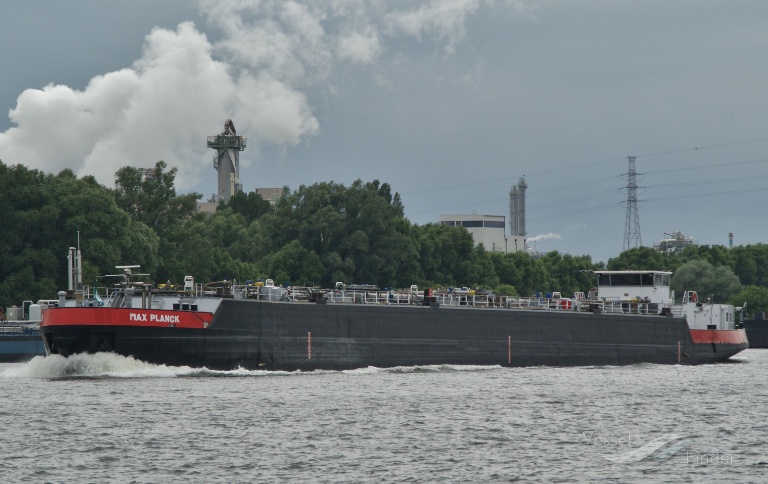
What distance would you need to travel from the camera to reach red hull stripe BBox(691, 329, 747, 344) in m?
91.9

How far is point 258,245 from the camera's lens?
440 ft

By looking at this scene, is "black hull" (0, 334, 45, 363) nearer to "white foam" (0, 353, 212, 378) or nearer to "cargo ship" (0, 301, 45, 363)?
"cargo ship" (0, 301, 45, 363)

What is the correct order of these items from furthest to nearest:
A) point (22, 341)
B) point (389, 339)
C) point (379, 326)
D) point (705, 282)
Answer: point (705, 282), point (22, 341), point (389, 339), point (379, 326)

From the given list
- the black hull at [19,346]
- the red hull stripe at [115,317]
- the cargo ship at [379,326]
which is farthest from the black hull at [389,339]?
the black hull at [19,346]

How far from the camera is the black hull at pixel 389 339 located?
60156mm

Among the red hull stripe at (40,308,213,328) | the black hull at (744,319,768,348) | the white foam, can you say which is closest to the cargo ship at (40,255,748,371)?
the red hull stripe at (40,308,213,328)

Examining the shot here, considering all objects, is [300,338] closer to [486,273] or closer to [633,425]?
[633,425]

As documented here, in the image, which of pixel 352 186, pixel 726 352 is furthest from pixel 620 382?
pixel 352 186

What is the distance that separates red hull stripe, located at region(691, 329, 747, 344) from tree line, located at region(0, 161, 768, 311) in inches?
892

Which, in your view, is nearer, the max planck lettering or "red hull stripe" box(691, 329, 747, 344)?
the max planck lettering

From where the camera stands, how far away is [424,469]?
36.2 meters

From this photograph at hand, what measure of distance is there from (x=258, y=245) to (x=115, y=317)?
75286 mm

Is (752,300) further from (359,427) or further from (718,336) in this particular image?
(359,427)

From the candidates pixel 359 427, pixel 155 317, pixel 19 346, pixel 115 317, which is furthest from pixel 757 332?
pixel 359 427
